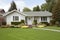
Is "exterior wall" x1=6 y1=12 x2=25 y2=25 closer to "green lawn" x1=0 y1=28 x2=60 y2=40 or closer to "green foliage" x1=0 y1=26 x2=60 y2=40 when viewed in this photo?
"green foliage" x1=0 y1=26 x2=60 y2=40

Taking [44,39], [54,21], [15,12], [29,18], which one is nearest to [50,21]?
[54,21]

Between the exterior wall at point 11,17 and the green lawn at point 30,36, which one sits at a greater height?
the exterior wall at point 11,17

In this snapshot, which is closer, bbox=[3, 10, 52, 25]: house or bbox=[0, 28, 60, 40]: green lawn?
bbox=[0, 28, 60, 40]: green lawn

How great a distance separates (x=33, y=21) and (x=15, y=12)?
18.5 feet

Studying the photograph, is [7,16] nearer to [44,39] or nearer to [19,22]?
[19,22]

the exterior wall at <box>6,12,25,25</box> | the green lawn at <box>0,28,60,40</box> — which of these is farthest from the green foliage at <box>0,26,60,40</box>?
the exterior wall at <box>6,12,25,25</box>

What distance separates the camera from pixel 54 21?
52594mm

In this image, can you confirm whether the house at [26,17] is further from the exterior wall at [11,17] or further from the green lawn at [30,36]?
the green lawn at [30,36]

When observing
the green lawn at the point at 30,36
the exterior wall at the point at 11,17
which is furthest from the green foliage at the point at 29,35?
the exterior wall at the point at 11,17

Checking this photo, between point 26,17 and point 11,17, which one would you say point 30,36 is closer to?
point 11,17

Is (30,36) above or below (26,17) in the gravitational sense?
below

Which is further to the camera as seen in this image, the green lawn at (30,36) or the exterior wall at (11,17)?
the exterior wall at (11,17)

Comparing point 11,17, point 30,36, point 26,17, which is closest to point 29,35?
point 30,36

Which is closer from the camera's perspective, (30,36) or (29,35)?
(30,36)
